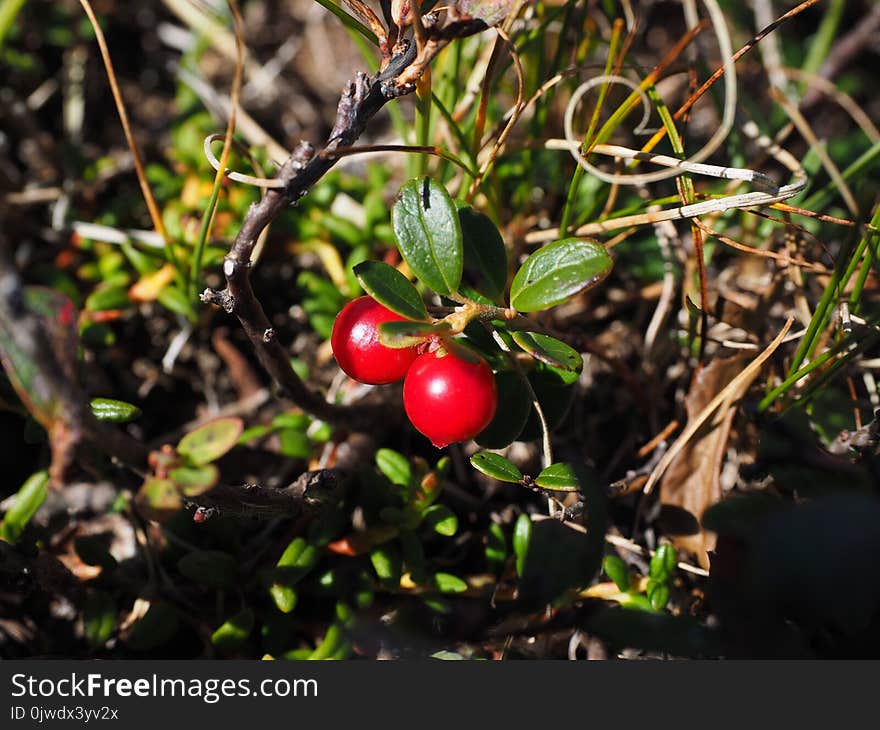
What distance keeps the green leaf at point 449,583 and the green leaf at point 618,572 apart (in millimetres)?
390

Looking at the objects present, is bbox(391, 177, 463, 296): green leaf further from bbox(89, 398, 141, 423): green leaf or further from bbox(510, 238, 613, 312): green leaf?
bbox(89, 398, 141, 423): green leaf

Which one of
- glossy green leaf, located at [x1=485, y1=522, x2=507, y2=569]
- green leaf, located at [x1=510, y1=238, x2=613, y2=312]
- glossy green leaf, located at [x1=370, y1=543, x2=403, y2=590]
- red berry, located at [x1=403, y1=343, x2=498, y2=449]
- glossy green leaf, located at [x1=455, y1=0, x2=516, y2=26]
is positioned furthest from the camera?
glossy green leaf, located at [x1=485, y1=522, x2=507, y2=569]

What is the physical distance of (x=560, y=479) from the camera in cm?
185

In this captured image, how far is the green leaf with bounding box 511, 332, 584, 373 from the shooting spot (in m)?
1.63

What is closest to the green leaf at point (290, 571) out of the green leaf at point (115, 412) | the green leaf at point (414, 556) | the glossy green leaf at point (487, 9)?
the green leaf at point (414, 556)

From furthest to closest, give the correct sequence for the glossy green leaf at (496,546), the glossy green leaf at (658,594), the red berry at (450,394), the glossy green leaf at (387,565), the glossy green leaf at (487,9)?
the glossy green leaf at (496,546) < the glossy green leaf at (387,565) < the glossy green leaf at (658,594) < the red berry at (450,394) < the glossy green leaf at (487,9)

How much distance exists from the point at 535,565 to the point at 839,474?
0.72 metres

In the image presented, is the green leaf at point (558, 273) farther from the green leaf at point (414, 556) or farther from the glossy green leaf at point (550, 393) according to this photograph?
the green leaf at point (414, 556)

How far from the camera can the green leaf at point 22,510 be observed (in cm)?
194

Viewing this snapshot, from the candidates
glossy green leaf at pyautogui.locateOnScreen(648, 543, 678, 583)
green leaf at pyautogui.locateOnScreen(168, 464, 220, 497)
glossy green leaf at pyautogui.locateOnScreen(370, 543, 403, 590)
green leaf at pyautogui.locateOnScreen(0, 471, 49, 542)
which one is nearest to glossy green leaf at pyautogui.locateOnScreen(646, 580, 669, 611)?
glossy green leaf at pyautogui.locateOnScreen(648, 543, 678, 583)

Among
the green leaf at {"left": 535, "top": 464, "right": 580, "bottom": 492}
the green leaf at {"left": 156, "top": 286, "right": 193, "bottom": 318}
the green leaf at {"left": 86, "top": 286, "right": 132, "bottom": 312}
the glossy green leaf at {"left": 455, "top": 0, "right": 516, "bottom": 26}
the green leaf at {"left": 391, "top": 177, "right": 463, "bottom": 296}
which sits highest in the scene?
the green leaf at {"left": 86, "top": 286, "right": 132, "bottom": 312}

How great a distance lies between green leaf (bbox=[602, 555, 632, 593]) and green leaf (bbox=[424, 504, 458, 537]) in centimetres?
42

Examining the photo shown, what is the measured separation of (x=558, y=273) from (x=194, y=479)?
0.88 m

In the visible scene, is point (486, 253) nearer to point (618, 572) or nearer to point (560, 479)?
point (560, 479)
